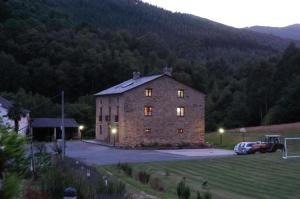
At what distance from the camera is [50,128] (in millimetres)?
72438

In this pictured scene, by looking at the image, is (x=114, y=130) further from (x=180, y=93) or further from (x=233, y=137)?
(x=233, y=137)

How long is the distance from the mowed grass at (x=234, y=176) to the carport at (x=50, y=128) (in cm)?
3757

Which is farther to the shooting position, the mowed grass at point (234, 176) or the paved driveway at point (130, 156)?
the paved driveway at point (130, 156)

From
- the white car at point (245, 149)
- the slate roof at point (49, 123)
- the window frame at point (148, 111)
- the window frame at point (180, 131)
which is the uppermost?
the window frame at point (148, 111)

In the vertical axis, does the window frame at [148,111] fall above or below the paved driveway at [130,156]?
above

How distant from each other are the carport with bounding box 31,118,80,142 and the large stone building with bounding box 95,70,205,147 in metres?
13.7

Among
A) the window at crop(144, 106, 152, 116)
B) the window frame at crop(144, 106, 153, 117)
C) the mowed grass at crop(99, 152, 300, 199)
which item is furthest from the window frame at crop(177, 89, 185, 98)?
the mowed grass at crop(99, 152, 300, 199)

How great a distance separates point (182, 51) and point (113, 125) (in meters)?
105

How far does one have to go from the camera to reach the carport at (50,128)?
7038cm

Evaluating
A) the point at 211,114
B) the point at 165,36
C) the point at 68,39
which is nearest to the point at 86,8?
the point at 165,36

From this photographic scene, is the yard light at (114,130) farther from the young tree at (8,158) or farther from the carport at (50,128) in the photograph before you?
the young tree at (8,158)

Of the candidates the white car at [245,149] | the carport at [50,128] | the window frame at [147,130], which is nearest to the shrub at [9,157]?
the white car at [245,149]

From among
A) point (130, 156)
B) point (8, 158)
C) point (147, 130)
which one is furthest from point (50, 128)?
point (8, 158)

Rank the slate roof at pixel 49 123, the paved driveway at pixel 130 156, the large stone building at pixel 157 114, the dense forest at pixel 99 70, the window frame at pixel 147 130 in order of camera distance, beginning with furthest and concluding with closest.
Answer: the dense forest at pixel 99 70 → the slate roof at pixel 49 123 → the window frame at pixel 147 130 → the large stone building at pixel 157 114 → the paved driveway at pixel 130 156
